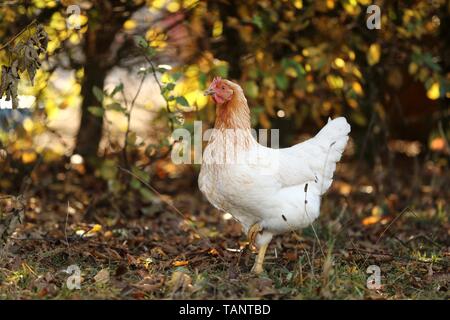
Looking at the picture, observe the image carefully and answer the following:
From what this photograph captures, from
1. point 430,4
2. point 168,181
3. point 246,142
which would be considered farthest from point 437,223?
point 168,181

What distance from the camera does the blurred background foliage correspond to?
5621 mm

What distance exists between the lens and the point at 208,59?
19.6 ft

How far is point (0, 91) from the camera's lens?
390 cm

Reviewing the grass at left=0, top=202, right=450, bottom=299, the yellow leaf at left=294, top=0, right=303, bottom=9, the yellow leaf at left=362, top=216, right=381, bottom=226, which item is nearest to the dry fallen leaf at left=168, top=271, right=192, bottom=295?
the grass at left=0, top=202, right=450, bottom=299

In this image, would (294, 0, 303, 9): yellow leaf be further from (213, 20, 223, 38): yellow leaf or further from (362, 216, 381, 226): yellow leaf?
(362, 216, 381, 226): yellow leaf

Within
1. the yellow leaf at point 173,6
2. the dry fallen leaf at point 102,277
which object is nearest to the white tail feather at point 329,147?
the dry fallen leaf at point 102,277

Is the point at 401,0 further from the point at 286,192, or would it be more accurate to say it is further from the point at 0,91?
the point at 0,91

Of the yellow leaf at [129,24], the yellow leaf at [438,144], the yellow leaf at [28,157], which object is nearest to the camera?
the yellow leaf at [129,24]

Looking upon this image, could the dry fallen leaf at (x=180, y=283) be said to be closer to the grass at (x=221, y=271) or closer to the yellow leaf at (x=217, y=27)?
the grass at (x=221, y=271)

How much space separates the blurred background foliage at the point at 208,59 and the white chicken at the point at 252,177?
3.93 feet

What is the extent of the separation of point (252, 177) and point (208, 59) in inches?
90.5

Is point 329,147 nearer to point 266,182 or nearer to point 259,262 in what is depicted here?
point 266,182

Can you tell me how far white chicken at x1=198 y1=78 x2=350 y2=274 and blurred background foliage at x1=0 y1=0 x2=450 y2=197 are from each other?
1198 mm

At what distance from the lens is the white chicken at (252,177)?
3.97 metres
